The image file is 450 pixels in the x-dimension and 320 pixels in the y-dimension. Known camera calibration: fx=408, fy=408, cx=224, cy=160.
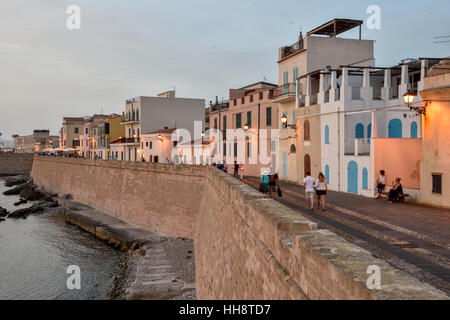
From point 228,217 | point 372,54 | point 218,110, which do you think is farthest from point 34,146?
point 228,217

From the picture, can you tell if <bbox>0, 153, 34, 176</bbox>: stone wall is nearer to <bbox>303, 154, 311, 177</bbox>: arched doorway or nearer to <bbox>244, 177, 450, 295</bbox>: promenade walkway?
<bbox>303, 154, 311, 177</bbox>: arched doorway

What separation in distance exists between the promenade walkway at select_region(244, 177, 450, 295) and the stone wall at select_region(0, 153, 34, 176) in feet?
287

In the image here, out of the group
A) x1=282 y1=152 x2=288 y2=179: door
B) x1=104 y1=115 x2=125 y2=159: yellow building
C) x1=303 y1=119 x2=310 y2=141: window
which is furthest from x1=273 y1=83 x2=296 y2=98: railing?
x1=104 y1=115 x2=125 y2=159: yellow building

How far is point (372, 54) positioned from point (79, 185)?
1271 inches

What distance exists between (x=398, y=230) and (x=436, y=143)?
6.18 meters

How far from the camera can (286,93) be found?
2888 centimetres

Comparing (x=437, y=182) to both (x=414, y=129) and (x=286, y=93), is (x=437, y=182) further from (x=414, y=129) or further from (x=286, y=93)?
Result: (x=286, y=93)

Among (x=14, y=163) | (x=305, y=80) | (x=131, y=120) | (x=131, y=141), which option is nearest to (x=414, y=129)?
(x=305, y=80)

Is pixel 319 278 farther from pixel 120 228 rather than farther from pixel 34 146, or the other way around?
pixel 34 146

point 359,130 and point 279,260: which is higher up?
point 359,130

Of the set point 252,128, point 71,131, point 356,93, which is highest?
point 71,131

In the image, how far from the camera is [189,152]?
43688 millimetres

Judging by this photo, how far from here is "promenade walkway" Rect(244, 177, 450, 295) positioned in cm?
804

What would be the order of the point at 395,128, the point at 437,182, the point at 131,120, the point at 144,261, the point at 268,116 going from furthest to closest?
the point at 131,120, the point at 268,116, the point at 395,128, the point at 144,261, the point at 437,182
